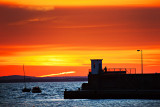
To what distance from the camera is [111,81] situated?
108m

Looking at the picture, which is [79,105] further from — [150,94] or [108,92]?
[150,94]

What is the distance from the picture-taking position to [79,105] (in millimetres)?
95562

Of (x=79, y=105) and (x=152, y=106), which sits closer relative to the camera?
(x=152, y=106)

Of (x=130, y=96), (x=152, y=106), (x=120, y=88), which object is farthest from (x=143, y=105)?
(x=120, y=88)

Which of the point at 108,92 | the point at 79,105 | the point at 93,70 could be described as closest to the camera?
the point at 79,105

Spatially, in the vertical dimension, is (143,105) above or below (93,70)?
below

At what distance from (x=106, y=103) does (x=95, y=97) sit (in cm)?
512

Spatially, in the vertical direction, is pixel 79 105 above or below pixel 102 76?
below

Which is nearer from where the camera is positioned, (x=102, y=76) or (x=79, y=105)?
(x=79, y=105)

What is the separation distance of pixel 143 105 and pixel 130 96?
30.9ft

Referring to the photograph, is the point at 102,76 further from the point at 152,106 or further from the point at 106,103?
the point at 152,106

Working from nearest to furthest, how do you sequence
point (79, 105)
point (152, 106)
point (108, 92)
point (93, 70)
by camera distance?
point (152, 106), point (79, 105), point (108, 92), point (93, 70)

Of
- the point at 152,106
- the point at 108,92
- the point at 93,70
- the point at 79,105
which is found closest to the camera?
the point at 152,106

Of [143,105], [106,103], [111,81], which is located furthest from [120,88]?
[143,105]
